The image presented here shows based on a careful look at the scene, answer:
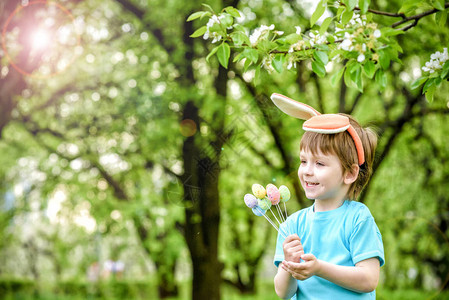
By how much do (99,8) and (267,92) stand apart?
3.32 metres

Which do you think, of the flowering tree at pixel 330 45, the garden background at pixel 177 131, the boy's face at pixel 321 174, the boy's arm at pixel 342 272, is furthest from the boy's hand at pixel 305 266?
the garden background at pixel 177 131

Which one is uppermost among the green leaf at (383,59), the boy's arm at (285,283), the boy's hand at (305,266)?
the green leaf at (383,59)

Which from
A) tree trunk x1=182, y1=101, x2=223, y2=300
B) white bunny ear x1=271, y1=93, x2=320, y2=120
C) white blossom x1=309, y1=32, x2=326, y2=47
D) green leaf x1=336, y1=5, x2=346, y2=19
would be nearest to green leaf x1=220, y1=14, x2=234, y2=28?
white blossom x1=309, y1=32, x2=326, y2=47

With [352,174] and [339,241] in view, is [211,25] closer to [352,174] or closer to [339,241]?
[352,174]

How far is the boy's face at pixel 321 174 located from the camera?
1868 millimetres

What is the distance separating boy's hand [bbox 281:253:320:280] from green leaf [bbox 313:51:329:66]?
1.06m

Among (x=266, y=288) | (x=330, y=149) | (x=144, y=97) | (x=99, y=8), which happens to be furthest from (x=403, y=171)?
(x=330, y=149)

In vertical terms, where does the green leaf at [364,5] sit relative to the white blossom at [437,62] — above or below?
above

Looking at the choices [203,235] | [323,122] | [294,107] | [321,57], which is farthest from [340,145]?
[203,235]

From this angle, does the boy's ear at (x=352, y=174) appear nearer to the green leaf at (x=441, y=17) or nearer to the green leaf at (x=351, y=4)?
the green leaf at (x=351, y=4)

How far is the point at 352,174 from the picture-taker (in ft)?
6.30

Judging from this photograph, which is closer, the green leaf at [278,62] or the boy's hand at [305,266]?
the boy's hand at [305,266]

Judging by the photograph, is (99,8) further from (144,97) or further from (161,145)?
(161,145)

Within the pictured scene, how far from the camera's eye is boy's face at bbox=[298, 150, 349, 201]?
1868mm
